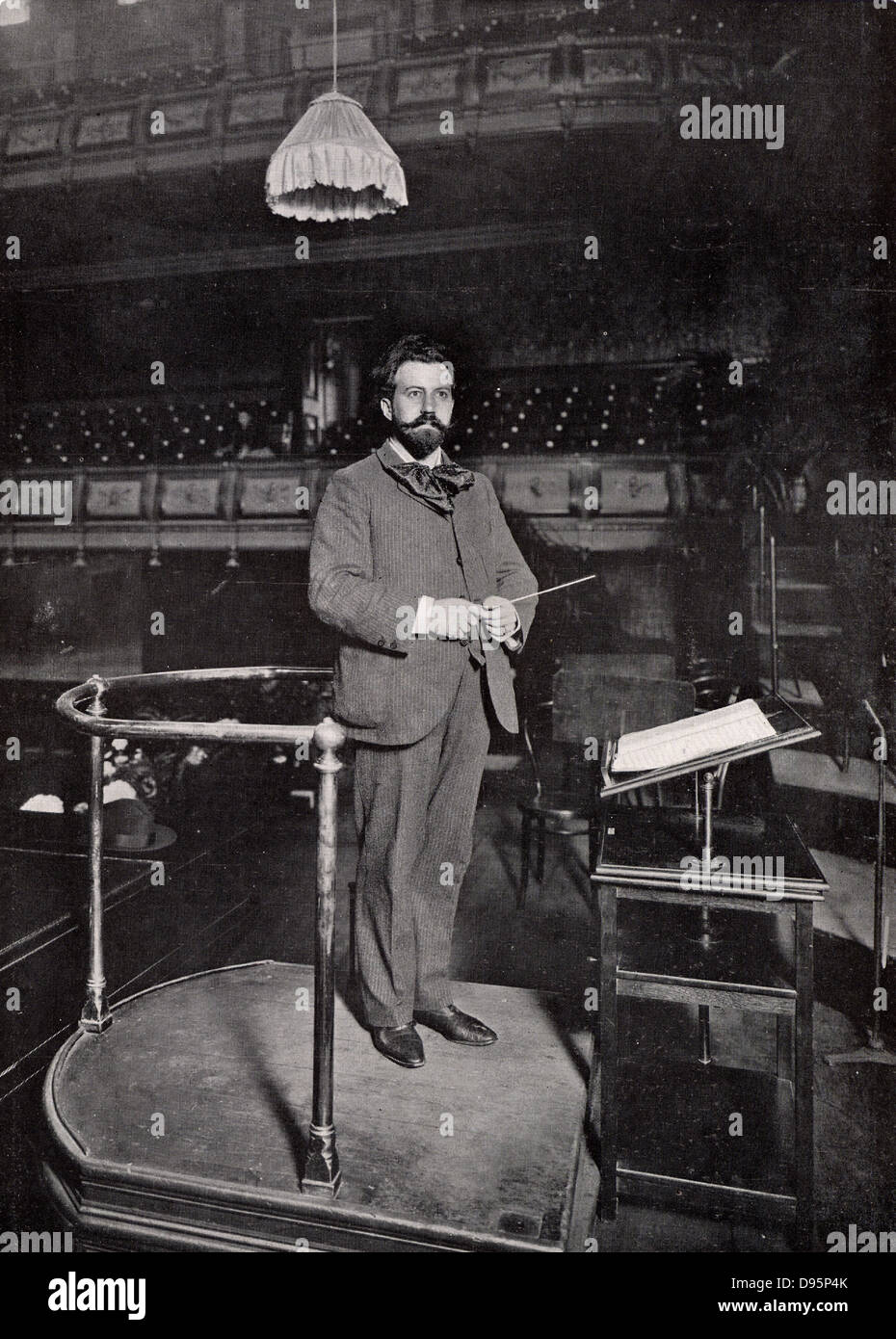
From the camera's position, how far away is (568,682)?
4492 millimetres

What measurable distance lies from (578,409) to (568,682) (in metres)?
4.54

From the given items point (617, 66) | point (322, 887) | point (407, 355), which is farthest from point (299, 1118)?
point (617, 66)

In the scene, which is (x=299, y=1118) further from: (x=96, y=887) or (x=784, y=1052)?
(x=784, y=1052)

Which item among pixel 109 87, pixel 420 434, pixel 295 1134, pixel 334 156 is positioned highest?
pixel 109 87

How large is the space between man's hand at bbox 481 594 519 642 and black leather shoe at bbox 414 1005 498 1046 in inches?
42.1

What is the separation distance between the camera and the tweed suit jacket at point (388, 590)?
2.20 meters

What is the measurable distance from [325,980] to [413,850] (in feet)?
1.95

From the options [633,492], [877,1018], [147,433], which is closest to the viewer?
[877,1018]

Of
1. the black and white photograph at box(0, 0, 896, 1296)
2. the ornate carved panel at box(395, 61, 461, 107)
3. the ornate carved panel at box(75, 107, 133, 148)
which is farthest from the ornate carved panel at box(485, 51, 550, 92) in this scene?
the ornate carved panel at box(75, 107, 133, 148)

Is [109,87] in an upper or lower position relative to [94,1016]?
upper

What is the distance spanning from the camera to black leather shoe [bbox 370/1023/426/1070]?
7.65 ft

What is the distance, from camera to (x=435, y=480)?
2363 millimetres

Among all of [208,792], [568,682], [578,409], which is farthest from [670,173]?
[208,792]

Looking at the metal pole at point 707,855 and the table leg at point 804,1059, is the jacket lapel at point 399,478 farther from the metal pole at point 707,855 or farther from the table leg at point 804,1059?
the table leg at point 804,1059
